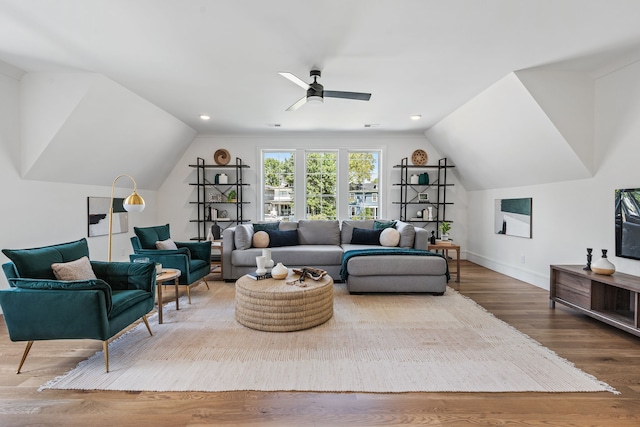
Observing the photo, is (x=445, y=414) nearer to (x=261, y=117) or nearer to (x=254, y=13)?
(x=254, y=13)

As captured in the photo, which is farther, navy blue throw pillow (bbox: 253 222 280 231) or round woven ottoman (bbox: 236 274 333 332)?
navy blue throw pillow (bbox: 253 222 280 231)

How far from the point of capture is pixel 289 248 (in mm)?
4789

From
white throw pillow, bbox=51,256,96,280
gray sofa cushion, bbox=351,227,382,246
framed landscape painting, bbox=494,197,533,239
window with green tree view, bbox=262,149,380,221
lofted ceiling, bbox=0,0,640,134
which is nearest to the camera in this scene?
lofted ceiling, bbox=0,0,640,134

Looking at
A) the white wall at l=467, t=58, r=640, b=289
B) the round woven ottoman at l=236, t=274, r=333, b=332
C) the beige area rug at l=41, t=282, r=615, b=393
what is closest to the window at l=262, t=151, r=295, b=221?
the beige area rug at l=41, t=282, r=615, b=393

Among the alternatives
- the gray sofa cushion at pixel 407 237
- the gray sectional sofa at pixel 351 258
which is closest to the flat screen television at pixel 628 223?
the gray sectional sofa at pixel 351 258

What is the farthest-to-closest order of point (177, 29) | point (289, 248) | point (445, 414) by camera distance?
point (289, 248)
point (177, 29)
point (445, 414)

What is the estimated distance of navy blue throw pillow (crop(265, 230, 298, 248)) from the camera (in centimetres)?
496

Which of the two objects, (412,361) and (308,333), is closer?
(412,361)

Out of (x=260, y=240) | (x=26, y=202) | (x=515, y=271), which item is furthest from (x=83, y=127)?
(x=515, y=271)

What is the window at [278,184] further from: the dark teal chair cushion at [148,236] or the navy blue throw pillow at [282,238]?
the dark teal chair cushion at [148,236]

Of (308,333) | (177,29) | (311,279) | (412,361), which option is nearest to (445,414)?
(412,361)

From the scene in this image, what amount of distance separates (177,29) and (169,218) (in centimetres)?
457

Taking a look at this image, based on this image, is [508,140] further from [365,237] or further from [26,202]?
[26,202]

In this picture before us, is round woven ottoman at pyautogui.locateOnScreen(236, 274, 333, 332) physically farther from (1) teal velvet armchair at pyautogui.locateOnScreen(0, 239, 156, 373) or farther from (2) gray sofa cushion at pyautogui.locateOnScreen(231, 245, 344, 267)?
(2) gray sofa cushion at pyautogui.locateOnScreen(231, 245, 344, 267)
